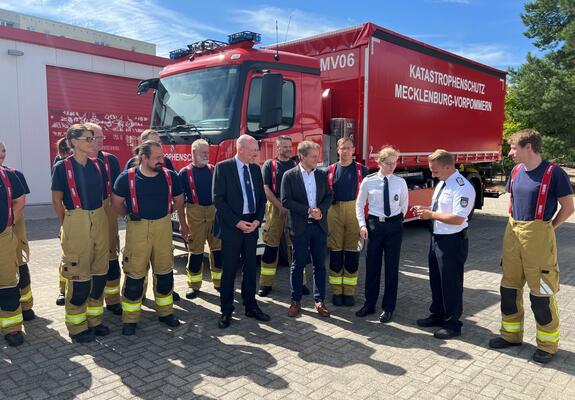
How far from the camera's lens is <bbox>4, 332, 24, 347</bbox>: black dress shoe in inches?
156

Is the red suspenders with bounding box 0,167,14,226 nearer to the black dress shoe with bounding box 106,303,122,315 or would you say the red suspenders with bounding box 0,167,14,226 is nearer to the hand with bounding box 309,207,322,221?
the black dress shoe with bounding box 106,303,122,315

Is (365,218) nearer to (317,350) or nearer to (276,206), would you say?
(276,206)

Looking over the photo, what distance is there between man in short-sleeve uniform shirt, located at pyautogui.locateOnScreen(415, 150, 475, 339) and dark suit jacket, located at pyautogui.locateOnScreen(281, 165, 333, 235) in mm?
990

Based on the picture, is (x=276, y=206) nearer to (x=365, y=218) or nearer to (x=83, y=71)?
(x=365, y=218)

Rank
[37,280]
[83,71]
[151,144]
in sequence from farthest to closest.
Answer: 1. [83,71]
2. [37,280]
3. [151,144]

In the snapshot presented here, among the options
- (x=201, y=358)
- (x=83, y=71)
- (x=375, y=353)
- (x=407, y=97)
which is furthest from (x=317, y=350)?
(x=83, y=71)

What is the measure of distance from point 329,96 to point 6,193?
4.75m

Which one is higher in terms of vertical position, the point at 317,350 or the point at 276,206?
the point at 276,206

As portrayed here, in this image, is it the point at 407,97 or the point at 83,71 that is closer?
the point at 407,97

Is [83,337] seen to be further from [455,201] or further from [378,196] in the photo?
[455,201]

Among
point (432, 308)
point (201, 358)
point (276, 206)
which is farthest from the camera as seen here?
point (276, 206)

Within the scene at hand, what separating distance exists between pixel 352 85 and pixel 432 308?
3.90 metres

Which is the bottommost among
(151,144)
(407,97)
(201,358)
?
(201,358)

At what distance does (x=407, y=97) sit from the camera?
7.92 m
